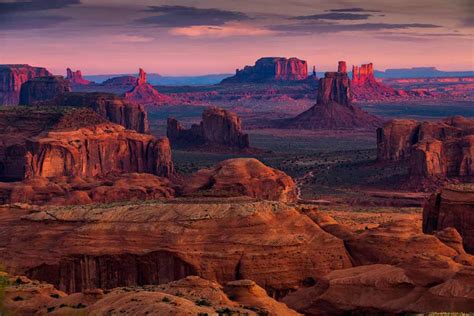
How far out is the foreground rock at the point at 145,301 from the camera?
43688mm

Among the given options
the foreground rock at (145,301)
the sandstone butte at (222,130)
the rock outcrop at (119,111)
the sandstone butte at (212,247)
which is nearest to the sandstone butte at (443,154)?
the sandstone butte at (222,130)

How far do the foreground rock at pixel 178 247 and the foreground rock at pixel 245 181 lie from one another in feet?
90.2

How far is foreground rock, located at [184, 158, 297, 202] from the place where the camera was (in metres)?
94.5

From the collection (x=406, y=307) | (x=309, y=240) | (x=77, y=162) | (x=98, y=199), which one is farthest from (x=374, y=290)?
(x=77, y=162)

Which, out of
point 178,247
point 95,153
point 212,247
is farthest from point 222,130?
point 212,247

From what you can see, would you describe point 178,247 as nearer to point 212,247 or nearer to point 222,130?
point 212,247

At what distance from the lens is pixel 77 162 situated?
125562 millimetres

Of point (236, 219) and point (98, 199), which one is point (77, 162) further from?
point (236, 219)

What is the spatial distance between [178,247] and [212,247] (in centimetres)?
211

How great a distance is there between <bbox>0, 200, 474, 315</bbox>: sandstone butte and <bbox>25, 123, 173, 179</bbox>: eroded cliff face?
5654 cm

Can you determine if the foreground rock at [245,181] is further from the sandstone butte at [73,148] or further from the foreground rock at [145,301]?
the foreground rock at [145,301]

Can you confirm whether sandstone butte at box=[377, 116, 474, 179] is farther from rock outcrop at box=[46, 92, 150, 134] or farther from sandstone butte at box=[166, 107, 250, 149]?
rock outcrop at box=[46, 92, 150, 134]

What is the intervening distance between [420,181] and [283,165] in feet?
138

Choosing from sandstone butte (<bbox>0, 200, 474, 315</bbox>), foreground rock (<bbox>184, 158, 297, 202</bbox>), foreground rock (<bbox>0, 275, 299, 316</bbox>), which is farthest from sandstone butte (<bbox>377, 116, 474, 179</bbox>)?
foreground rock (<bbox>0, 275, 299, 316</bbox>)
